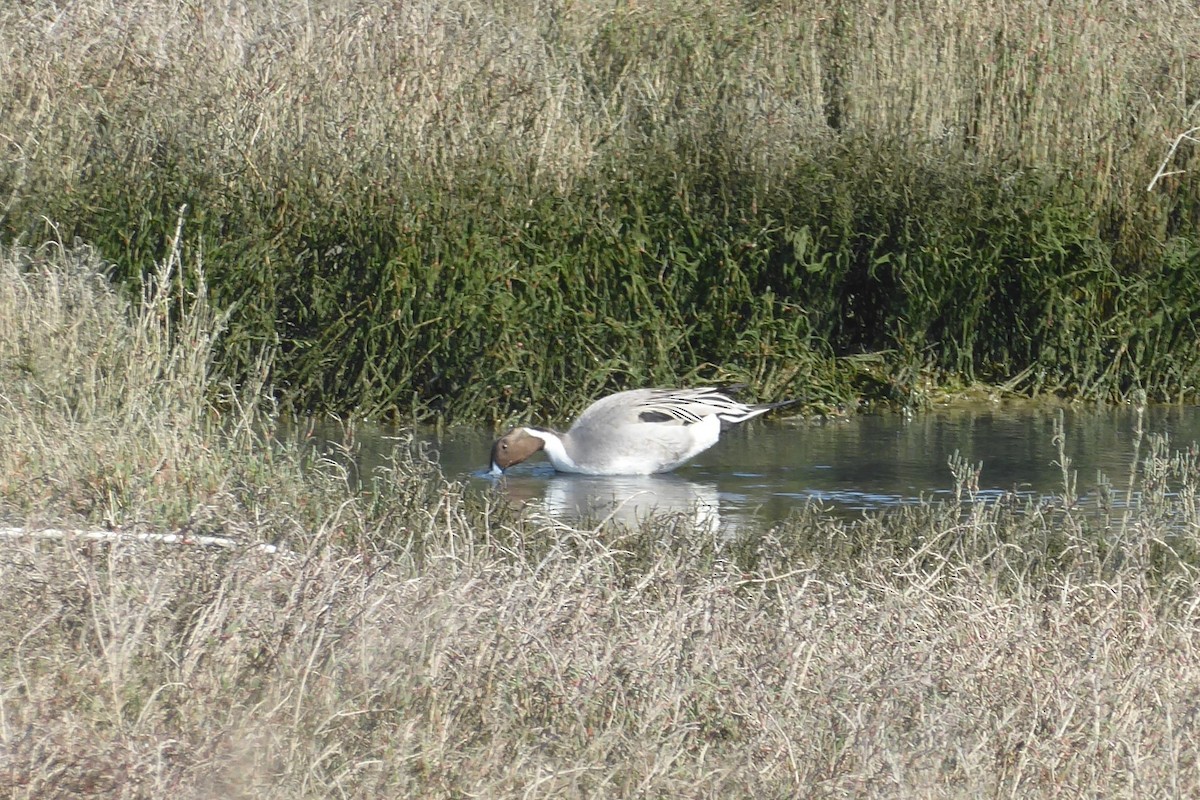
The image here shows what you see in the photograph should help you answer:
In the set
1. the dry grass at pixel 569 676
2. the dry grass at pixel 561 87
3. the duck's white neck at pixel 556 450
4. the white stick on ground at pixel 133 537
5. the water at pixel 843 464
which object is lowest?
the water at pixel 843 464

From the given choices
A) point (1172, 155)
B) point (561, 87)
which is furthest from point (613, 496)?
point (1172, 155)

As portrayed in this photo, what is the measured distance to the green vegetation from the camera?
10.2m

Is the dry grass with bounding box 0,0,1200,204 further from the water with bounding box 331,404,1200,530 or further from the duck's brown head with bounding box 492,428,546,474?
the duck's brown head with bounding box 492,428,546,474

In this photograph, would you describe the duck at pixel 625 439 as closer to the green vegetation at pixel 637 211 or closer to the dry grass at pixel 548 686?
the green vegetation at pixel 637 211

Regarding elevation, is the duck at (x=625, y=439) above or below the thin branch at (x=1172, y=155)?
below

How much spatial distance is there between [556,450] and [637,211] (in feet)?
7.55

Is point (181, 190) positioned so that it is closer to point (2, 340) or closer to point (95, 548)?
point (2, 340)

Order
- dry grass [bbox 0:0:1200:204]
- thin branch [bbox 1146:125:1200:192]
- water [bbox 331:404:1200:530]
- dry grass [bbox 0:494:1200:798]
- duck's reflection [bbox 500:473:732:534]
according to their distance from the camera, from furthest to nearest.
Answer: dry grass [bbox 0:0:1200:204] → thin branch [bbox 1146:125:1200:192] → water [bbox 331:404:1200:530] → duck's reflection [bbox 500:473:732:534] → dry grass [bbox 0:494:1200:798]

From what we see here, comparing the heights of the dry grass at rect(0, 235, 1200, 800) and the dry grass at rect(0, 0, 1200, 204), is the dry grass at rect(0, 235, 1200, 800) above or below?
below

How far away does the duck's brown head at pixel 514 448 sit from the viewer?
28.3ft

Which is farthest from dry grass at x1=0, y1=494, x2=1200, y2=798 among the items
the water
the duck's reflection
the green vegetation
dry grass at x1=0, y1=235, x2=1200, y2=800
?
the green vegetation

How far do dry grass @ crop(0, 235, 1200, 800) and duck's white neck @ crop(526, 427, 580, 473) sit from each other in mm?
2603

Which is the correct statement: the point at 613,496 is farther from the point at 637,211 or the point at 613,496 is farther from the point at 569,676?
the point at 569,676

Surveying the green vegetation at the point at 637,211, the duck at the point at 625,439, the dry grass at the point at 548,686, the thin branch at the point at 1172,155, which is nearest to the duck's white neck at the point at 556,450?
the duck at the point at 625,439
